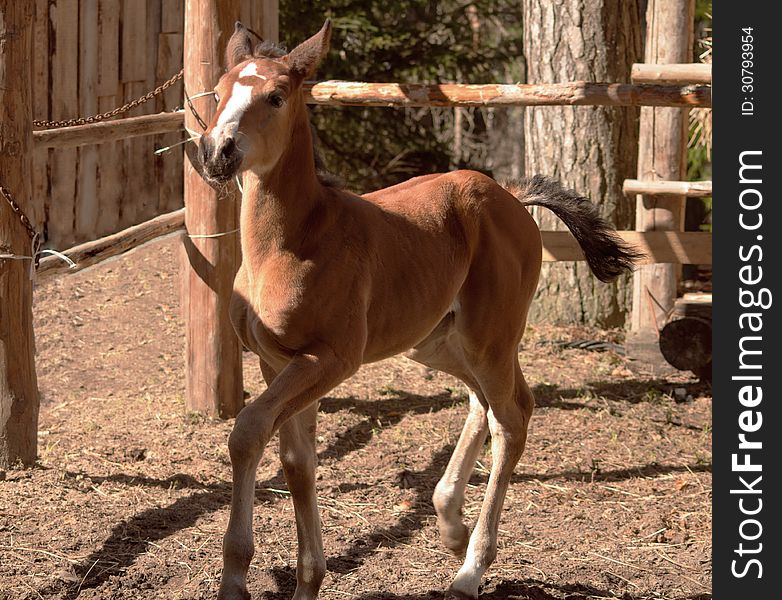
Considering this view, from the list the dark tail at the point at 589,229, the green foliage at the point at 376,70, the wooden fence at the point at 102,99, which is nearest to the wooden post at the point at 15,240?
the dark tail at the point at 589,229

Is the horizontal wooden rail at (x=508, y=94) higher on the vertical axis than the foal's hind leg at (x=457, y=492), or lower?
higher

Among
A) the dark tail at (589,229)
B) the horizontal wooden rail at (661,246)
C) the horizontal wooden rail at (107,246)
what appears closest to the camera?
the dark tail at (589,229)

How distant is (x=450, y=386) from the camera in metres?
7.02

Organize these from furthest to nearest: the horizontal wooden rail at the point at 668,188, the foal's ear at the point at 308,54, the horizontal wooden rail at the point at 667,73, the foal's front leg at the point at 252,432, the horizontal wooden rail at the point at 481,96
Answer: the horizontal wooden rail at the point at 668,188, the horizontal wooden rail at the point at 667,73, the horizontal wooden rail at the point at 481,96, the foal's ear at the point at 308,54, the foal's front leg at the point at 252,432

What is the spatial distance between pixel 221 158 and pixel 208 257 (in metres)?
2.75

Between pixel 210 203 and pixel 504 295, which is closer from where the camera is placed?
pixel 504 295

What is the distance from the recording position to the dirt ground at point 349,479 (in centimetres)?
433

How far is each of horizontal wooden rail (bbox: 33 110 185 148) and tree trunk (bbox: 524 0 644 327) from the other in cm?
324

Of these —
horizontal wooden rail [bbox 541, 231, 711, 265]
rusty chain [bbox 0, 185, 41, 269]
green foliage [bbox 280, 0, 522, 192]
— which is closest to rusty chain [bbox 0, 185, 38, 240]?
rusty chain [bbox 0, 185, 41, 269]

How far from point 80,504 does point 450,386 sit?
286 centimetres

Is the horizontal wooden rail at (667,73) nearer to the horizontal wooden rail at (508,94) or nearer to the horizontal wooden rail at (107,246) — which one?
the horizontal wooden rail at (508,94)
